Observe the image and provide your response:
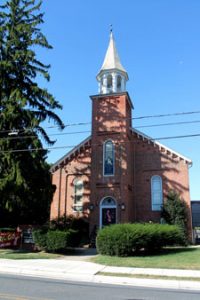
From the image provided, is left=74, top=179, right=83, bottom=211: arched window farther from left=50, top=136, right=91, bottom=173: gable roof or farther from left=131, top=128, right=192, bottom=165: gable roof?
left=131, top=128, right=192, bottom=165: gable roof

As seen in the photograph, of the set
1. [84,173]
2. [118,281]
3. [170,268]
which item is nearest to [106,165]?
[84,173]

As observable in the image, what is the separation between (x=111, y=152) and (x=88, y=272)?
14.1 m

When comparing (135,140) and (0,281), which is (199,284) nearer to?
(0,281)

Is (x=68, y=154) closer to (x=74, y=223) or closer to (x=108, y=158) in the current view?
(x=108, y=158)

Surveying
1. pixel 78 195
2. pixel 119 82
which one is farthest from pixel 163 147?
pixel 78 195

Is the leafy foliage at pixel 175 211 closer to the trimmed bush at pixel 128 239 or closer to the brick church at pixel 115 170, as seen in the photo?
the brick church at pixel 115 170

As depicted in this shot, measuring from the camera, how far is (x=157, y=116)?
16.3 m

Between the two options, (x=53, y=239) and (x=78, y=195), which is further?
(x=78, y=195)

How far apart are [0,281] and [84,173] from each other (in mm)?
17924

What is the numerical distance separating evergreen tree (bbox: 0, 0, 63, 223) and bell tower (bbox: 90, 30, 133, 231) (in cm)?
448

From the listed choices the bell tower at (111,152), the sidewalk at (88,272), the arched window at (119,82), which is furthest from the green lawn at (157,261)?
the arched window at (119,82)

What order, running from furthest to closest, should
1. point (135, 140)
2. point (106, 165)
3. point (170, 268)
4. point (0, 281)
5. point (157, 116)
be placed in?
point (135, 140)
point (106, 165)
point (157, 116)
point (170, 268)
point (0, 281)

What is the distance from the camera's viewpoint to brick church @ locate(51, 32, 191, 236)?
2484cm

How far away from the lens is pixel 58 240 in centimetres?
1822
